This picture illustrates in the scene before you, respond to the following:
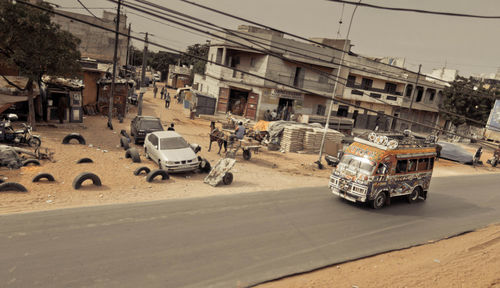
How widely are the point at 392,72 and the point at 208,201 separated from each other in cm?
4056

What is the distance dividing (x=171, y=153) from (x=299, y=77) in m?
26.8

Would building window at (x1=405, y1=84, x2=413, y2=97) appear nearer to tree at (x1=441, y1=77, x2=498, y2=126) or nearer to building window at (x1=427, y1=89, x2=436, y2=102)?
tree at (x1=441, y1=77, x2=498, y2=126)

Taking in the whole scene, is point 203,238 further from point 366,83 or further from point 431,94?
point 431,94

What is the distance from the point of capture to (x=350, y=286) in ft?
25.5

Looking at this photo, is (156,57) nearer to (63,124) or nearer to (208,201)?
(63,124)

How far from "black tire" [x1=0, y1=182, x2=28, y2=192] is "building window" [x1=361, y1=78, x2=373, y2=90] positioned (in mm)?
40778

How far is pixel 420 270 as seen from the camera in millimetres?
8797

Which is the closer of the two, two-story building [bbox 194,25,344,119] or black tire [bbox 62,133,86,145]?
black tire [bbox 62,133,86,145]

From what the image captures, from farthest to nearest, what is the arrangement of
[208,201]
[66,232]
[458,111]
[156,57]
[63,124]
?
[156,57]
[458,111]
[63,124]
[208,201]
[66,232]

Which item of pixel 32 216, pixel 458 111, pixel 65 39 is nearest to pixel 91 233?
pixel 32 216

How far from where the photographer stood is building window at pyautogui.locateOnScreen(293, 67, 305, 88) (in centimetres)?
3891

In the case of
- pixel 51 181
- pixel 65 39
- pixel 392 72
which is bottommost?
Answer: pixel 51 181

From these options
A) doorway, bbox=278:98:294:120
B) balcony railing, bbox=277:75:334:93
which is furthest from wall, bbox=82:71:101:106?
doorway, bbox=278:98:294:120

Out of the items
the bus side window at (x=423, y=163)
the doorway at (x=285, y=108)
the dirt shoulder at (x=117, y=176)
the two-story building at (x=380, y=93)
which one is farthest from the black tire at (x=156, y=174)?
the two-story building at (x=380, y=93)
